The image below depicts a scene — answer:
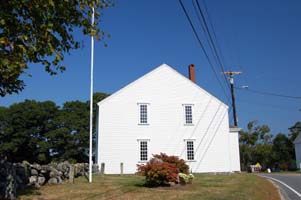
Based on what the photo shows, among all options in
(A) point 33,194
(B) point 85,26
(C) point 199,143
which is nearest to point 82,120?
(C) point 199,143

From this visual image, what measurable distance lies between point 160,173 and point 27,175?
5.68m

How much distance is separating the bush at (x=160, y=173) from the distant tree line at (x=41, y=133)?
30365 millimetres

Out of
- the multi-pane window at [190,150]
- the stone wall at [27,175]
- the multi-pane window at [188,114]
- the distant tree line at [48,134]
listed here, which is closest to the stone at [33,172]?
the stone wall at [27,175]

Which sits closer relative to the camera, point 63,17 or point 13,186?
point 63,17

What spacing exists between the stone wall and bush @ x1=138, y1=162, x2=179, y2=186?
460cm

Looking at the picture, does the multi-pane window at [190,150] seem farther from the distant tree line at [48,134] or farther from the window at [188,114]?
the distant tree line at [48,134]

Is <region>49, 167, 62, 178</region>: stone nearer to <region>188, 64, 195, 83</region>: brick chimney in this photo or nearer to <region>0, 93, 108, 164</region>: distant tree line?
<region>188, 64, 195, 83</region>: brick chimney

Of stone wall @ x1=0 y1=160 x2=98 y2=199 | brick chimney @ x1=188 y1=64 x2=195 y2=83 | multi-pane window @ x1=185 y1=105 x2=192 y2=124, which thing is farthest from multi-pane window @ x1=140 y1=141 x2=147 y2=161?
stone wall @ x1=0 y1=160 x2=98 y2=199

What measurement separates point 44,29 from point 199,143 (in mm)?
21945

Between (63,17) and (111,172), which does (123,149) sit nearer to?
(111,172)

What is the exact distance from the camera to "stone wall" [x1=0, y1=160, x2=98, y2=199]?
36.0ft

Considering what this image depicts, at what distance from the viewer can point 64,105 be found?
4844 centimetres

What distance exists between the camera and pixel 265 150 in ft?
158

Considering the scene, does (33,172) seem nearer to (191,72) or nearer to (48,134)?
(191,72)
